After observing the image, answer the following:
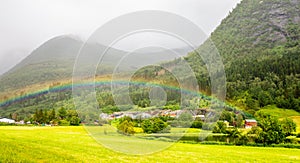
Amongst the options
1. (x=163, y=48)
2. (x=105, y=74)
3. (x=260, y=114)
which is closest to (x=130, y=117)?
(x=105, y=74)

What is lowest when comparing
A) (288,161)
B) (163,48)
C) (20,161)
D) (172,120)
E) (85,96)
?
(288,161)

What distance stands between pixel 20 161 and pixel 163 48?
9802 mm

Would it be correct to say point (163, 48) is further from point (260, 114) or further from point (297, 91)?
point (297, 91)

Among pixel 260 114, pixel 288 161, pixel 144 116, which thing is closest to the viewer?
pixel 144 116

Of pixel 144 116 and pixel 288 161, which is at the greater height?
pixel 144 116

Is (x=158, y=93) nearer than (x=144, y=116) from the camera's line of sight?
Yes

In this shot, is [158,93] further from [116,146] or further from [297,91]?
[297,91]

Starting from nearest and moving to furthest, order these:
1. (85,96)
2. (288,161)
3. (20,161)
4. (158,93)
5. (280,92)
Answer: (85,96) → (158,93) → (20,161) → (288,161) → (280,92)

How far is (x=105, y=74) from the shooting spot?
32.2 feet

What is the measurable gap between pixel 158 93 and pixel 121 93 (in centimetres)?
124

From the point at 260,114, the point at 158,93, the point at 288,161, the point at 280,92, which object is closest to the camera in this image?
the point at 158,93

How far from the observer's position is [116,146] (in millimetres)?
9453

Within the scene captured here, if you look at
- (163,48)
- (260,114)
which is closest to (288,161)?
(163,48)

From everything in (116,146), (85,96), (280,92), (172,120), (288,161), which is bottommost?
(288,161)
